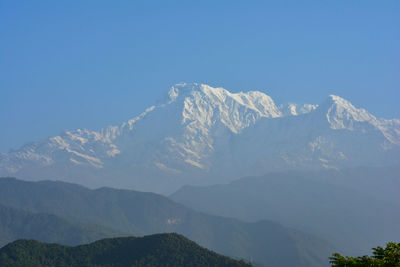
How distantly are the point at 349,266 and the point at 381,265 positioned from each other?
5.20 m

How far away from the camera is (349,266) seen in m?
86.9

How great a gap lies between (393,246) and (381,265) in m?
3.64

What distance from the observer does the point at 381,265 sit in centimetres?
8331

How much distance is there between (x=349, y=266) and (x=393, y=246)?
276 inches

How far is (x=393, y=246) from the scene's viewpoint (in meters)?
84.9
